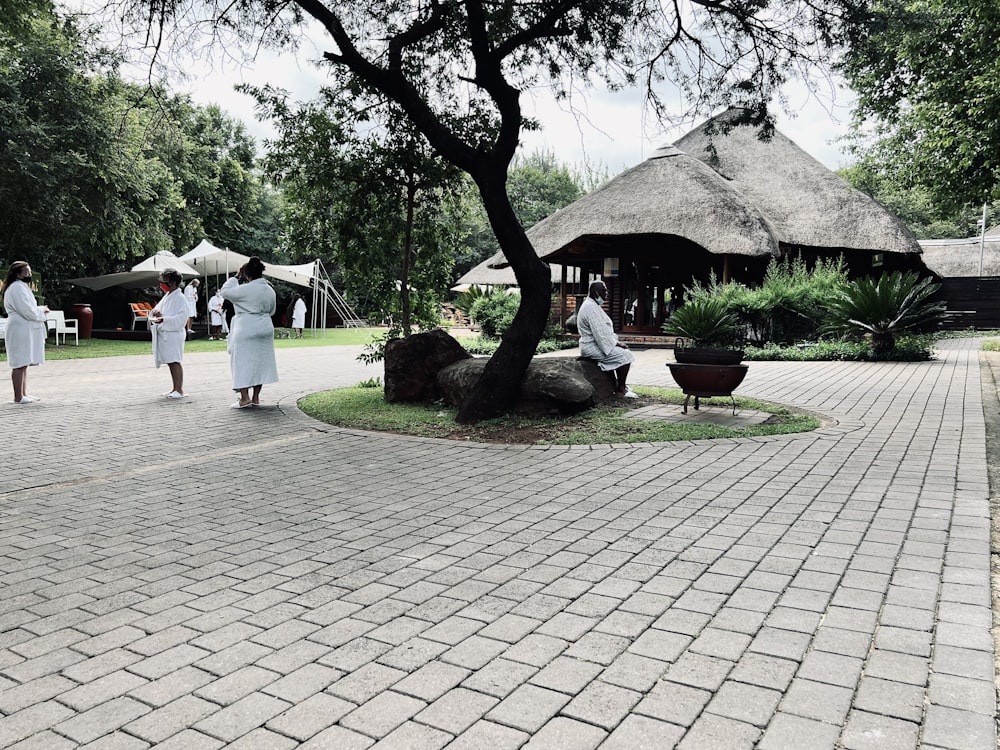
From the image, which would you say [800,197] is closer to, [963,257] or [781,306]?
[781,306]

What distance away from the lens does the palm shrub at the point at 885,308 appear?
16000 mm

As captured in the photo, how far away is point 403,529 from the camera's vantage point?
4.70 metres

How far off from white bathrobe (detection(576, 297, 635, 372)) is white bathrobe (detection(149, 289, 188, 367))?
5.84 metres

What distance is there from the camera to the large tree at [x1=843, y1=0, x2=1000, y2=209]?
1352cm

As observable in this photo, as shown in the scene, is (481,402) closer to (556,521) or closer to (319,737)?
(556,521)

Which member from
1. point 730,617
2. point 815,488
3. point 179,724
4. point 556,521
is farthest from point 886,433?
point 179,724

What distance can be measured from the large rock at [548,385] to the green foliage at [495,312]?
43.9 ft

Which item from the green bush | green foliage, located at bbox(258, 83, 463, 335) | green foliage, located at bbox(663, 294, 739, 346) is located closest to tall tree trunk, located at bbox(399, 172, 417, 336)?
green foliage, located at bbox(258, 83, 463, 335)

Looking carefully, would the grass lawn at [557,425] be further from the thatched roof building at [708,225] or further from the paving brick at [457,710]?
the thatched roof building at [708,225]

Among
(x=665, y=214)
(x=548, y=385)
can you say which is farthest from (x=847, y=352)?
(x=548, y=385)

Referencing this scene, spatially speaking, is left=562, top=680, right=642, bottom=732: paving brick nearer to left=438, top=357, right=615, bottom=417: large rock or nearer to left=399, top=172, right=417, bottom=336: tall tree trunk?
left=438, top=357, right=615, bottom=417: large rock

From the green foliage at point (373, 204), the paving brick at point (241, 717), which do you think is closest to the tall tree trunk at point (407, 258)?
the green foliage at point (373, 204)

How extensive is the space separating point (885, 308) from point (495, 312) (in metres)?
11.4

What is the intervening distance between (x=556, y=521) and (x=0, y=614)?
3.03 metres
